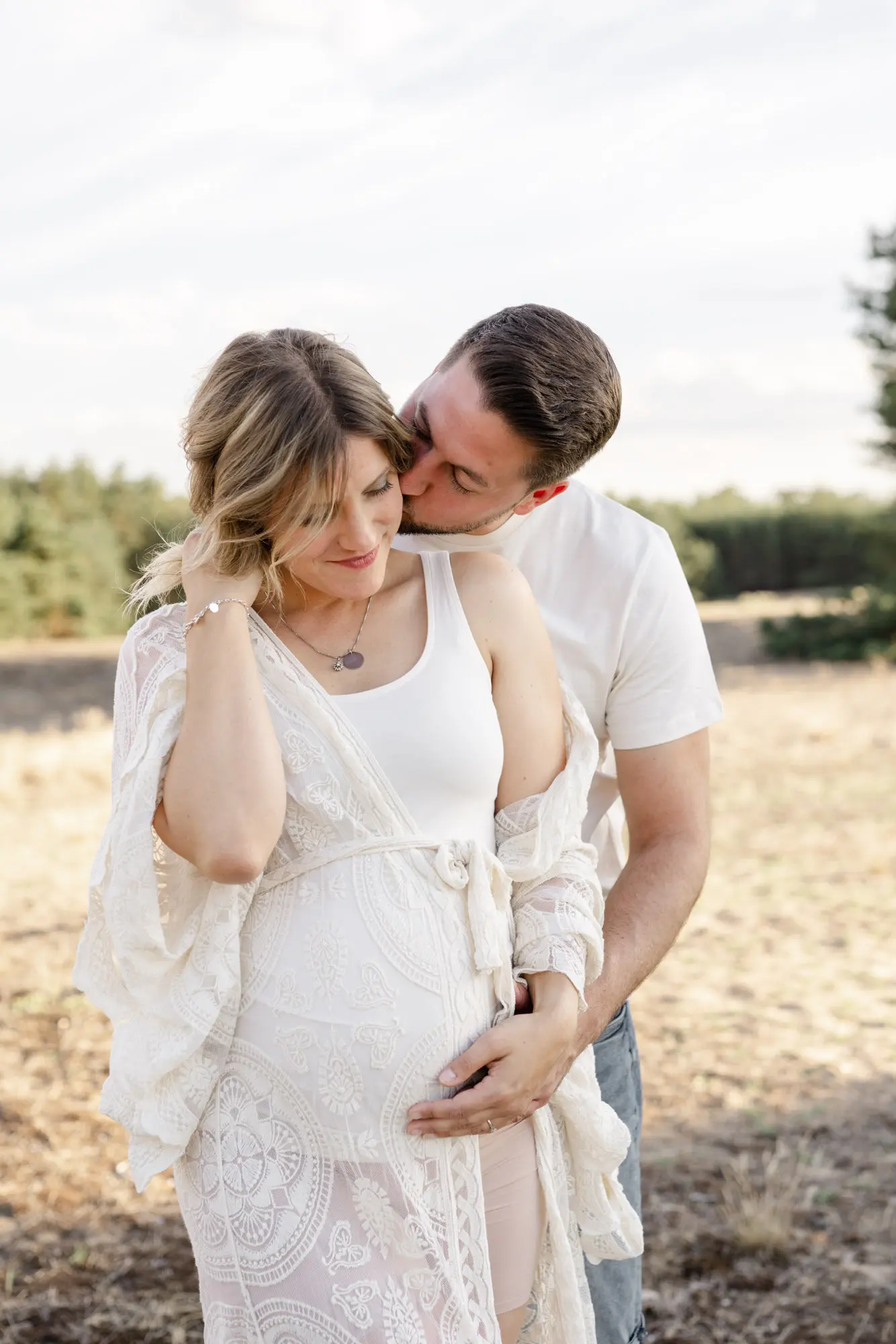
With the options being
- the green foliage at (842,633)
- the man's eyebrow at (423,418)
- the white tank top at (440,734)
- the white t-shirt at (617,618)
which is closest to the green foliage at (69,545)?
the green foliage at (842,633)

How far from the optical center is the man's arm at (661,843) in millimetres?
2465

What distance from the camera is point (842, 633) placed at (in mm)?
18656

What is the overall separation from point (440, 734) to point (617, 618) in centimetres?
71

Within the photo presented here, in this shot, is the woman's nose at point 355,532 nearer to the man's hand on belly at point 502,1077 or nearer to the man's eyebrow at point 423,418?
the man's eyebrow at point 423,418

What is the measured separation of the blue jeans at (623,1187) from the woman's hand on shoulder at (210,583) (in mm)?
1201

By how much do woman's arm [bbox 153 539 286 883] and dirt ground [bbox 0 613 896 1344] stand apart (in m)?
2.07

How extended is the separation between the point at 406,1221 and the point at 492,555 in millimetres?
1043

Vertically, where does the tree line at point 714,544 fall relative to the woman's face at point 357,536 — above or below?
below

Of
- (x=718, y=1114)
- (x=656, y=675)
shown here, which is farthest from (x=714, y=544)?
(x=656, y=675)

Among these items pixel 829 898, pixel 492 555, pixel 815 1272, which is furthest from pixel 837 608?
pixel 492 555

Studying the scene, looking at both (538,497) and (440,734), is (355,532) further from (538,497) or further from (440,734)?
(538,497)

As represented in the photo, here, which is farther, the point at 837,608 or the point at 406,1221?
the point at 837,608

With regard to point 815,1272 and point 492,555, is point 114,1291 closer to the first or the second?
point 815,1272

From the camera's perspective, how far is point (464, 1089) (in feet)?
6.14
